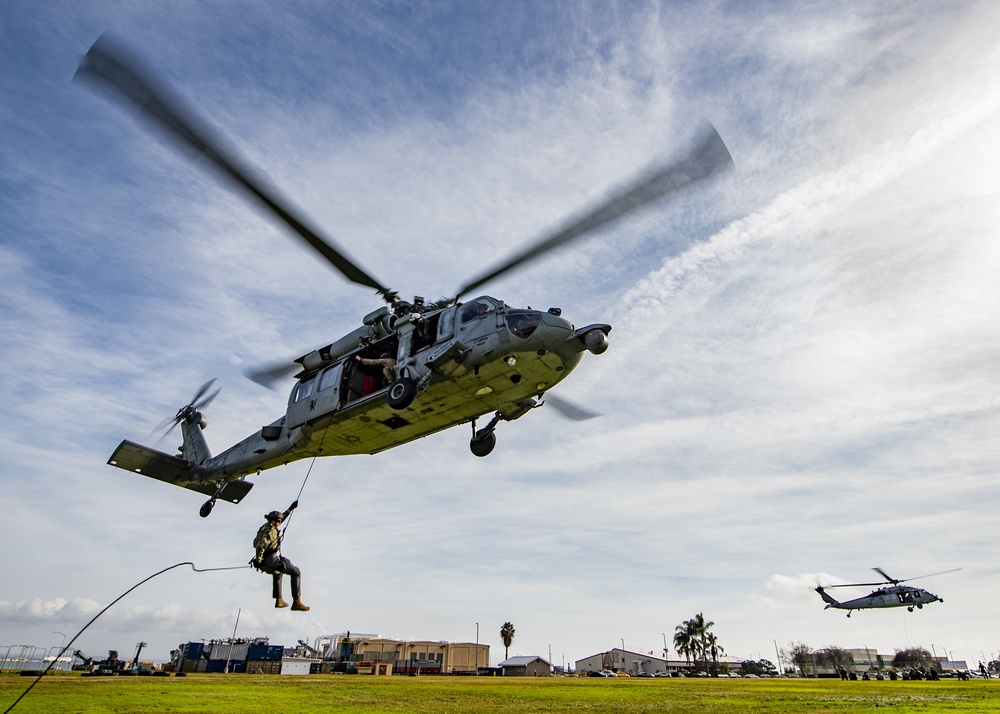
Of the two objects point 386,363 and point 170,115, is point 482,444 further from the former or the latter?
point 170,115

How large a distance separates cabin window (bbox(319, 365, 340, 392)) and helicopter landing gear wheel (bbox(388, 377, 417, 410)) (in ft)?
8.88

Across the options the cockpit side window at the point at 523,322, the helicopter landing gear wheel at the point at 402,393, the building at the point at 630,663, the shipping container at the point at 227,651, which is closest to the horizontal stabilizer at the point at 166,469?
the helicopter landing gear wheel at the point at 402,393

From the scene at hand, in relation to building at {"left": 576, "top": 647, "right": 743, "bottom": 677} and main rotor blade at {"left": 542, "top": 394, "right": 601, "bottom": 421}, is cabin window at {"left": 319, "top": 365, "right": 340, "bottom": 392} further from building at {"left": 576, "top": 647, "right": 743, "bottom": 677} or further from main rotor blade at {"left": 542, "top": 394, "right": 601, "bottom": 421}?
building at {"left": 576, "top": 647, "right": 743, "bottom": 677}

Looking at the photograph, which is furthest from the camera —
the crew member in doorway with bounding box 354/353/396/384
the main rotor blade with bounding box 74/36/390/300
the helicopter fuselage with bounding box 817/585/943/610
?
the helicopter fuselage with bounding box 817/585/943/610

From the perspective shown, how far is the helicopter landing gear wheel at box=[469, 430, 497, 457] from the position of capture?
16828mm

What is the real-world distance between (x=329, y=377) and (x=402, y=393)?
3.50 meters

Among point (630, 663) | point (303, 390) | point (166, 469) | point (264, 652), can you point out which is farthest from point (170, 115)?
point (630, 663)

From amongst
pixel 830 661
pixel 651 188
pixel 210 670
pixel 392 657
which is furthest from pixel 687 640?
pixel 651 188

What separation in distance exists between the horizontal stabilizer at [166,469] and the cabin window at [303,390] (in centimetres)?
447

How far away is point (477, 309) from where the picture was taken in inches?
606

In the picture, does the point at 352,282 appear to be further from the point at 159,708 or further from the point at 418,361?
the point at 159,708

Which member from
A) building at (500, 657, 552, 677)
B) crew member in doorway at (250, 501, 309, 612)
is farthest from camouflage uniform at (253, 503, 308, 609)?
building at (500, 657, 552, 677)

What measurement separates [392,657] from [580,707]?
291 ft

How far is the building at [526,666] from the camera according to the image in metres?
103
